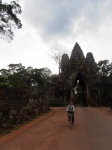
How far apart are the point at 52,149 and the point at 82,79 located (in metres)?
44.4

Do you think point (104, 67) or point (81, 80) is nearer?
point (81, 80)

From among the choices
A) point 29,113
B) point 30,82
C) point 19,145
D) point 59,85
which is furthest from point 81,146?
point 30,82

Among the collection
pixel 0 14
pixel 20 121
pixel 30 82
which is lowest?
pixel 20 121

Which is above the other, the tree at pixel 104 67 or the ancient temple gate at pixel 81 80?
the tree at pixel 104 67

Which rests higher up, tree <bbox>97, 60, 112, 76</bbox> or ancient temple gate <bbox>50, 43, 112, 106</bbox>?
tree <bbox>97, 60, 112, 76</bbox>

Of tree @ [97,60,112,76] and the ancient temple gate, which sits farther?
tree @ [97,60,112,76]

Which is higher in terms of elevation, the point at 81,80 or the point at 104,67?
the point at 104,67

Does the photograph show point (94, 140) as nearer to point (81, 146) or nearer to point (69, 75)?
point (81, 146)

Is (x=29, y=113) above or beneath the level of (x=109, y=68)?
beneath

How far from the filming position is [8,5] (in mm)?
20312

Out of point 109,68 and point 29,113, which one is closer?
point 29,113

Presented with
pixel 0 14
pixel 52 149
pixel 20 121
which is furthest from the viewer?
pixel 0 14

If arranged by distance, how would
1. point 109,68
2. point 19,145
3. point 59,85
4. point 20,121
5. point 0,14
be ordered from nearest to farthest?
point 19,145, point 20,121, point 0,14, point 59,85, point 109,68

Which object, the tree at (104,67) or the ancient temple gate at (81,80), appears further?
the tree at (104,67)
